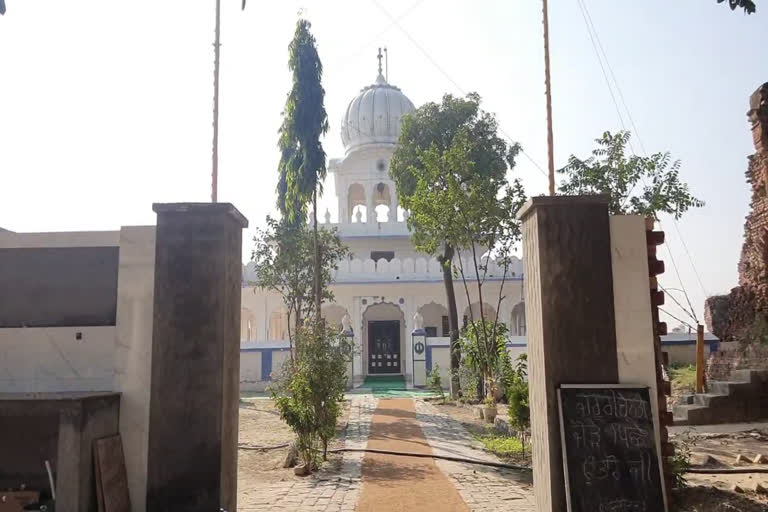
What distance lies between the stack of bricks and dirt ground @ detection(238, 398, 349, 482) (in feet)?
16.5

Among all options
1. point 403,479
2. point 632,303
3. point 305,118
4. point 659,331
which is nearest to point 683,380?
point 403,479

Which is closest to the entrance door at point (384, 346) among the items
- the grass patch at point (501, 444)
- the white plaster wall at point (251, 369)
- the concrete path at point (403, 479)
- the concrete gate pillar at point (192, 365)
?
the white plaster wall at point (251, 369)

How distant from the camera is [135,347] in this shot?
Answer: 205 inches

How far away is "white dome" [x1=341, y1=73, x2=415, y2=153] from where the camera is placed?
29.9 m

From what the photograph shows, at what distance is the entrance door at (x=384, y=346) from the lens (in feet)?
83.5

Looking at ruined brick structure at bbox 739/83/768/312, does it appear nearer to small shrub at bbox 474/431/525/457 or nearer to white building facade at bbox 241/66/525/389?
small shrub at bbox 474/431/525/457

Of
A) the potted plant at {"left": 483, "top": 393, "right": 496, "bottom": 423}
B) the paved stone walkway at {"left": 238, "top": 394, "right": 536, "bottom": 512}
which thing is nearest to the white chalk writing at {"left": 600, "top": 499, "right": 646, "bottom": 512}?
the paved stone walkway at {"left": 238, "top": 394, "right": 536, "bottom": 512}

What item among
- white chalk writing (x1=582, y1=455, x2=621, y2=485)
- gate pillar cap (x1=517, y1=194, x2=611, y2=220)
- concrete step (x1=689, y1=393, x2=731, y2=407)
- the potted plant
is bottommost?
the potted plant

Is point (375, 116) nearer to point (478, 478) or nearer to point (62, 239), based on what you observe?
point (478, 478)

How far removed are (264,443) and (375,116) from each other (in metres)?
21.2

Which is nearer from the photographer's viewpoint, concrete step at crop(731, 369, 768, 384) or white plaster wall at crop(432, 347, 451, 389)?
concrete step at crop(731, 369, 768, 384)

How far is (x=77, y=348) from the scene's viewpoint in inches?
209

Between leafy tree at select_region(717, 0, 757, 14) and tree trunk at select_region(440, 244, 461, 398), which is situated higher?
leafy tree at select_region(717, 0, 757, 14)

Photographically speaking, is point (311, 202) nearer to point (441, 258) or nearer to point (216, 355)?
point (441, 258)
